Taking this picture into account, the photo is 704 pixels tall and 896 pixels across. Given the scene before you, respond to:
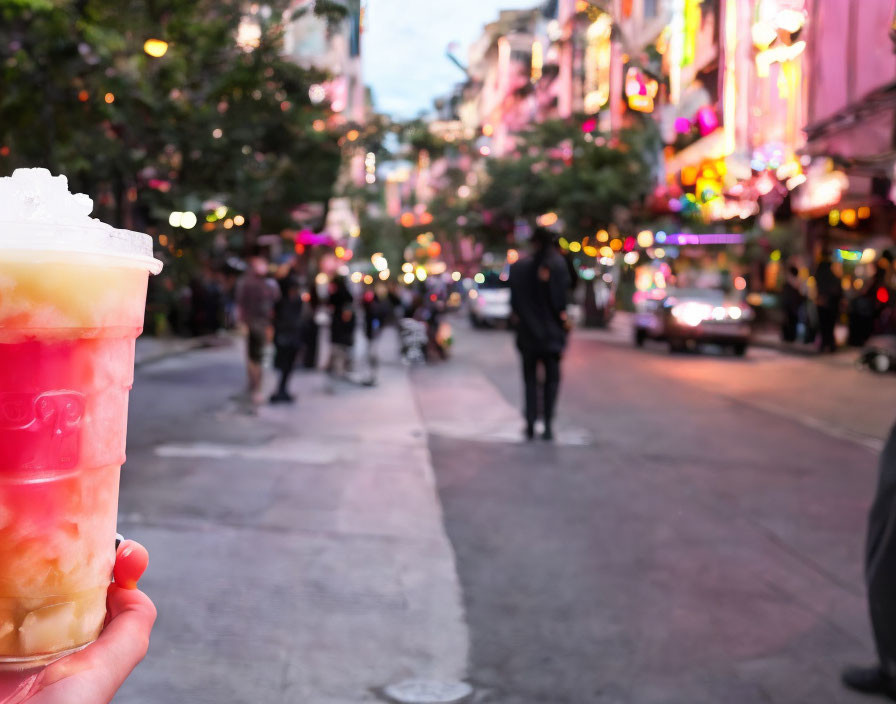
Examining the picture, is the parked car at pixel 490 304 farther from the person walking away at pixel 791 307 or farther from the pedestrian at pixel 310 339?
the pedestrian at pixel 310 339

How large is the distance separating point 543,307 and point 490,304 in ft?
93.9

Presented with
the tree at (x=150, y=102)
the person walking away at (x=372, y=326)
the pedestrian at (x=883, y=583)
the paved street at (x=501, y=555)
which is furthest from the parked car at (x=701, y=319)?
the pedestrian at (x=883, y=583)

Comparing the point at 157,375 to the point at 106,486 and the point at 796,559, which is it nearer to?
the point at 796,559

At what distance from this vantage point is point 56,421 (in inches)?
46.3

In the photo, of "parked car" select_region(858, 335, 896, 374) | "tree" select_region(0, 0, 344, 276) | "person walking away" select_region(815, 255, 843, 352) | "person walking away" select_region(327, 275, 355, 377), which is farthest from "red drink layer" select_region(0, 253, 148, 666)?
"person walking away" select_region(815, 255, 843, 352)

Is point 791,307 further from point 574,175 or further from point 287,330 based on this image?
point 287,330

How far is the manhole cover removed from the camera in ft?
12.4

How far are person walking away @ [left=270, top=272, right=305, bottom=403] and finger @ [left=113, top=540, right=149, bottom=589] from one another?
1247 cm

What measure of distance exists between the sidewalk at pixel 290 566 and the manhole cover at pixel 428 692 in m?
0.07

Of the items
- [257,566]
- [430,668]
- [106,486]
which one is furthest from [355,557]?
[106,486]

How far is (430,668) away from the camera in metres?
4.11

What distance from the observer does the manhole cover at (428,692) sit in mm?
3771

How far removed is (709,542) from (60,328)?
5.55 meters

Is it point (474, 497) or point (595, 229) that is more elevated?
point (595, 229)
